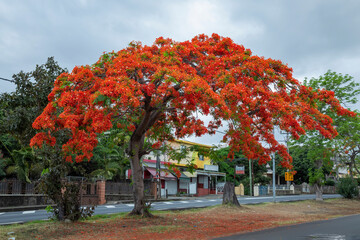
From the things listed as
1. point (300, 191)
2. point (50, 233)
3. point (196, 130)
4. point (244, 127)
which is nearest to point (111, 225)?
point (50, 233)

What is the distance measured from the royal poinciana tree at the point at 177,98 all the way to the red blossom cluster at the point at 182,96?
32 mm

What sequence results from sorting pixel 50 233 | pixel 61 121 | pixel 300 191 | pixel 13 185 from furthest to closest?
pixel 300 191
pixel 13 185
pixel 61 121
pixel 50 233

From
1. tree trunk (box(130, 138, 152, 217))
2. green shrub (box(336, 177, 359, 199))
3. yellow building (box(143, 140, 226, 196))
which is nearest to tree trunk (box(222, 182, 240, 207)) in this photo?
tree trunk (box(130, 138, 152, 217))

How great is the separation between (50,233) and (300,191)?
5307cm

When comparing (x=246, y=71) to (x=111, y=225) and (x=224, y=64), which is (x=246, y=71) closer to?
(x=224, y=64)

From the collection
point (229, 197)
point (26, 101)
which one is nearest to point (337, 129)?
point (229, 197)

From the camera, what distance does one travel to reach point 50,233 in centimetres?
A: 1007

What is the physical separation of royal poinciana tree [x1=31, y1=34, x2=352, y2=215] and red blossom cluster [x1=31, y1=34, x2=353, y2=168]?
3 centimetres

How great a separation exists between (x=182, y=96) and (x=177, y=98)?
18 centimetres

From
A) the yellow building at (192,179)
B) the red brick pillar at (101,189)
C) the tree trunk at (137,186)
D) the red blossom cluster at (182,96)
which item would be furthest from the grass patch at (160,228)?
the yellow building at (192,179)

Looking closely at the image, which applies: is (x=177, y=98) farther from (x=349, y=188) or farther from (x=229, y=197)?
(x=349, y=188)

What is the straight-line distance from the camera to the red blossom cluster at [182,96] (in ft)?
34.7

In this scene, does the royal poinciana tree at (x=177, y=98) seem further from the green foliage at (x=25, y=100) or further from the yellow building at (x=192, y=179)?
the yellow building at (x=192, y=179)

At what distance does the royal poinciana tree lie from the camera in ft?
34.8
